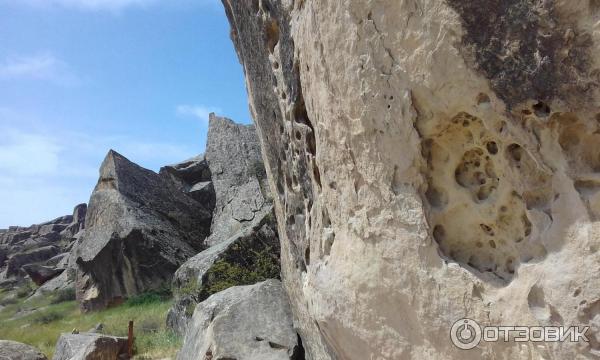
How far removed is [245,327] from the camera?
18.9ft

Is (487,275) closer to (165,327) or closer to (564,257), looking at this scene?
(564,257)

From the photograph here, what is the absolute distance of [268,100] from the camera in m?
5.09

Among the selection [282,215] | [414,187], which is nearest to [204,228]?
[282,215]

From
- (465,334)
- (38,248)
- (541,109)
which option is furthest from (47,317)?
Result: (38,248)

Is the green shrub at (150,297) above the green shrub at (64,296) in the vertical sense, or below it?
below

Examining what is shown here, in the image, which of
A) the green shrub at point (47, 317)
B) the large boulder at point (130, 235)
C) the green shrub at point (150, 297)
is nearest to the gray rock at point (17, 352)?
the green shrub at point (150, 297)

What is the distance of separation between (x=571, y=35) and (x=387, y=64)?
3.20ft

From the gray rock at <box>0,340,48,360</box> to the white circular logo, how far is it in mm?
7413

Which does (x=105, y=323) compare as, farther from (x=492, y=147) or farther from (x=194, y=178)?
(x=492, y=147)

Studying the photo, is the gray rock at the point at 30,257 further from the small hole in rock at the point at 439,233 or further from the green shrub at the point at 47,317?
Result: the small hole in rock at the point at 439,233

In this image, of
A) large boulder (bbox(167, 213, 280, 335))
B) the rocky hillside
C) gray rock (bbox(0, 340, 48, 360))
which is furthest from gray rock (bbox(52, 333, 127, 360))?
large boulder (bbox(167, 213, 280, 335))

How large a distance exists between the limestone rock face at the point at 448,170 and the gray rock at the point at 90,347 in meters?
4.52

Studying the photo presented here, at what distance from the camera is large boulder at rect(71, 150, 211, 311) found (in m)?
14.7

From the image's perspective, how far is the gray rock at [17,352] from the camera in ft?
27.8
